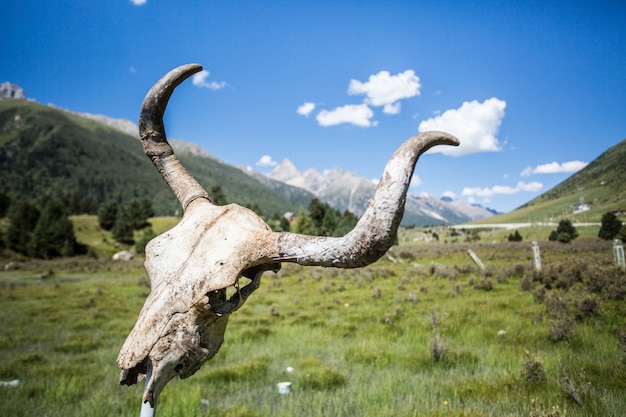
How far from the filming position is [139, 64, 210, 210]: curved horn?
2766 millimetres

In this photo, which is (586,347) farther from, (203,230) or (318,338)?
(203,230)

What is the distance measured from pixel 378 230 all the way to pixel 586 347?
7.95 meters

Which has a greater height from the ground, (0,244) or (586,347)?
(0,244)

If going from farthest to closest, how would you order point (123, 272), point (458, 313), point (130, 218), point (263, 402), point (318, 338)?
point (130, 218)
point (123, 272)
point (458, 313)
point (318, 338)
point (263, 402)

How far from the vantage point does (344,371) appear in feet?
23.1

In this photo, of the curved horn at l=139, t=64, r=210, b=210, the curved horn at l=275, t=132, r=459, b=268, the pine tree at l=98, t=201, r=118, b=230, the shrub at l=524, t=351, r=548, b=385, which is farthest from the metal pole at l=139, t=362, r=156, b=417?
the pine tree at l=98, t=201, r=118, b=230

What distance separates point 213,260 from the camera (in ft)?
7.14

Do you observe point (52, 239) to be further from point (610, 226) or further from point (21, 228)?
point (610, 226)

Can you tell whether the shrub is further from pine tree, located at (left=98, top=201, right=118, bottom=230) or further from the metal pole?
pine tree, located at (left=98, top=201, right=118, bottom=230)

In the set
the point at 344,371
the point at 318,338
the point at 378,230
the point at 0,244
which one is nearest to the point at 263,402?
the point at 344,371

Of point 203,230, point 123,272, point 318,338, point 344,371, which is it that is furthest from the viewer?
point 123,272

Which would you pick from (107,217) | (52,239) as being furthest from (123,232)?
(52,239)

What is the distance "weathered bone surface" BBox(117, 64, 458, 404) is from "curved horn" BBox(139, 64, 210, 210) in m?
0.43

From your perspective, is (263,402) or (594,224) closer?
(263,402)
